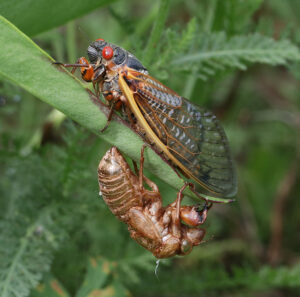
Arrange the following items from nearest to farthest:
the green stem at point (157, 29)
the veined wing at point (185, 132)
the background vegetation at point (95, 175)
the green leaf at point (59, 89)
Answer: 1. the green leaf at point (59, 89)
2. the background vegetation at point (95, 175)
3. the veined wing at point (185, 132)
4. the green stem at point (157, 29)

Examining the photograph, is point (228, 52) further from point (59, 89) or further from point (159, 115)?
point (59, 89)

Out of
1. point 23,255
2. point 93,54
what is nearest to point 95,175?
point 23,255

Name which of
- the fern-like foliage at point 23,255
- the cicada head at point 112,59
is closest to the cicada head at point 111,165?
the cicada head at point 112,59

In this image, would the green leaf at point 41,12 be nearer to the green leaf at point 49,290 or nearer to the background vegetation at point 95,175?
the background vegetation at point 95,175

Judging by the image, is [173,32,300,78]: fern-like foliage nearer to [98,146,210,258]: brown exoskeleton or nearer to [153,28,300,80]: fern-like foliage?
[153,28,300,80]: fern-like foliage

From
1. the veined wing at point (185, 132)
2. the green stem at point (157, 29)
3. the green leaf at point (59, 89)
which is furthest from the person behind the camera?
the green stem at point (157, 29)

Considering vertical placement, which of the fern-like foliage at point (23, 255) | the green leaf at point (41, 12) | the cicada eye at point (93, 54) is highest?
the green leaf at point (41, 12)

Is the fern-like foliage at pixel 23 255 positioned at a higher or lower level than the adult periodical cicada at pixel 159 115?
lower
